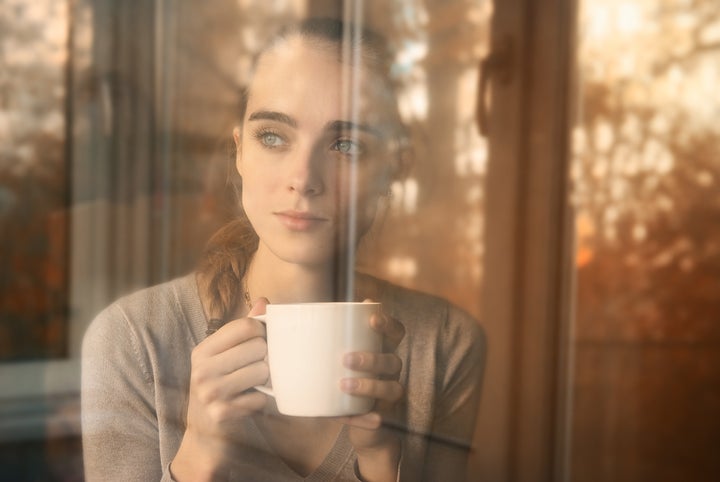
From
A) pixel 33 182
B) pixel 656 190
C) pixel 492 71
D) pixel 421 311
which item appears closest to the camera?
pixel 33 182

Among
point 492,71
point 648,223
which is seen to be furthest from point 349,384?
point 648,223

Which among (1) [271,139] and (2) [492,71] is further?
(2) [492,71]

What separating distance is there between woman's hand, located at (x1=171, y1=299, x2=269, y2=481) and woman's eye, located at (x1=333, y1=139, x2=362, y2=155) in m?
0.10

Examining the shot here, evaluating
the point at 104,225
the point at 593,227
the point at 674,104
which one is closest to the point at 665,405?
the point at 593,227

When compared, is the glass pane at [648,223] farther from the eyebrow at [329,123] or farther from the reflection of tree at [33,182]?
the reflection of tree at [33,182]

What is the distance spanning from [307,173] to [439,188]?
20 centimetres

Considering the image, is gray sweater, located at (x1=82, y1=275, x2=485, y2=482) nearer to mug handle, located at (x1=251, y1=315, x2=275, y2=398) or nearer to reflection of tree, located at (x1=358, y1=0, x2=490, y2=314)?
mug handle, located at (x1=251, y1=315, x2=275, y2=398)

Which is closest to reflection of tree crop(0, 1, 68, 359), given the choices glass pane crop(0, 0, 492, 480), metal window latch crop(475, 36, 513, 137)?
glass pane crop(0, 0, 492, 480)

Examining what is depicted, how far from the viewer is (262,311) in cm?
41

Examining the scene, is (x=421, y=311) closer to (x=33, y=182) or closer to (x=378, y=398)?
(x=378, y=398)

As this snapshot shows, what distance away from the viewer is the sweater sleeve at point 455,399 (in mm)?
517

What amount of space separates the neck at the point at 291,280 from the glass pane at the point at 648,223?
1.50 ft

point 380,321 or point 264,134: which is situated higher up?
point 264,134

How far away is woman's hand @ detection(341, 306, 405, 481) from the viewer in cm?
43
